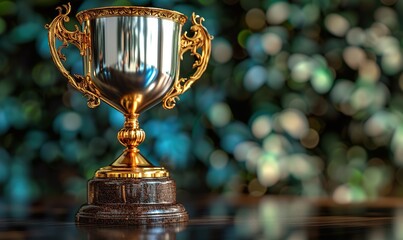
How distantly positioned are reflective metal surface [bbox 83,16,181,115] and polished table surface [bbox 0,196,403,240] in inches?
8.3

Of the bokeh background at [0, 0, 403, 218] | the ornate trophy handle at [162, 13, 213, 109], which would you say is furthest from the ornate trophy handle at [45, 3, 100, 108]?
the bokeh background at [0, 0, 403, 218]

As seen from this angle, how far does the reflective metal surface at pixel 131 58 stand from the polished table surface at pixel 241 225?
210 millimetres

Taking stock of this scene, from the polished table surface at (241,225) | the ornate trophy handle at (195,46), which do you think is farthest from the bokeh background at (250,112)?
the ornate trophy handle at (195,46)

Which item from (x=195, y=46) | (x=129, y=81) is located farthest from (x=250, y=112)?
(x=129, y=81)

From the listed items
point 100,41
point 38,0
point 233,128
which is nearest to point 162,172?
point 100,41

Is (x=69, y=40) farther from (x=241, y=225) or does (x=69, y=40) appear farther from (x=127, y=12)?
(x=241, y=225)

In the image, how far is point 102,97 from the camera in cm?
107

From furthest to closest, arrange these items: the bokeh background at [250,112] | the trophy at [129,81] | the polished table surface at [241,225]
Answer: the bokeh background at [250,112] < the trophy at [129,81] < the polished table surface at [241,225]

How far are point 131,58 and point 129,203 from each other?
217 mm

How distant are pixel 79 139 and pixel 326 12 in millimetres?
828

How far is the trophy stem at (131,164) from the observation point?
1.03m

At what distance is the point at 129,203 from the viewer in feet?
3.28

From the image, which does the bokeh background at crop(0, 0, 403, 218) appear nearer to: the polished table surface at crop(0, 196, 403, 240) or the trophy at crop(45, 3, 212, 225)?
the polished table surface at crop(0, 196, 403, 240)

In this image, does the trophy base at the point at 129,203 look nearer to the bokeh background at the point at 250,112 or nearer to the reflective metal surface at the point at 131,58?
the reflective metal surface at the point at 131,58
